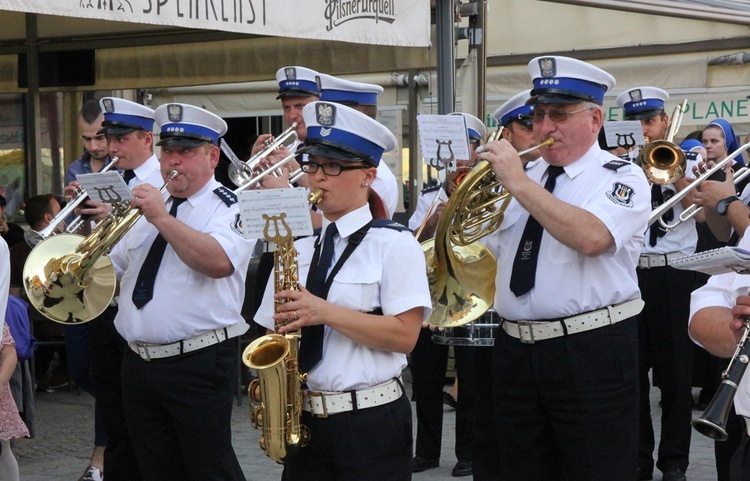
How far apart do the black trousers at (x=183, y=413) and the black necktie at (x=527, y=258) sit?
53.1 inches

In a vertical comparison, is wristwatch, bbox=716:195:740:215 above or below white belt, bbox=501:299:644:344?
above

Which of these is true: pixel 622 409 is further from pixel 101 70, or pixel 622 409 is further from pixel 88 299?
pixel 101 70

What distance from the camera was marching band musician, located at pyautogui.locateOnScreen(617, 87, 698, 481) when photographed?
21.7 ft

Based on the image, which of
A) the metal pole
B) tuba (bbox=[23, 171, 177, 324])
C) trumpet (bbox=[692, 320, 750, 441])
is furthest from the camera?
the metal pole

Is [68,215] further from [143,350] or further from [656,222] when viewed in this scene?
[656,222]

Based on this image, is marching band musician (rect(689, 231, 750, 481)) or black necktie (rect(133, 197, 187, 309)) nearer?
marching band musician (rect(689, 231, 750, 481))

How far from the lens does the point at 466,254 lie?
4.65 meters

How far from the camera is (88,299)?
520 cm

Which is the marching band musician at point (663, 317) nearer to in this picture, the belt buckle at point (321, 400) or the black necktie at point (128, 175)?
the black necktie at point (128, 175)

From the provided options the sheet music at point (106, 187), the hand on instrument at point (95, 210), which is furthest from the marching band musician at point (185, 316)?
the hand on instrument at point (95, 210)

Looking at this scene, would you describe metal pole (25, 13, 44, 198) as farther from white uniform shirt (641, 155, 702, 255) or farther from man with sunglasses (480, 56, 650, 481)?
man with sunglasses (480, 56, 650, 481)

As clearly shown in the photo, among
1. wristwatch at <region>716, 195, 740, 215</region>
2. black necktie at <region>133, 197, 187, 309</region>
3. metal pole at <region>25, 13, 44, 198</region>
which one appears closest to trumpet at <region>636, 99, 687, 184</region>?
wristwatch at <region>716, 195, 740, 215</region>

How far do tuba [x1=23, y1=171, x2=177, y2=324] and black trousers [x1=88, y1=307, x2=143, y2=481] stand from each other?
59 centimetres

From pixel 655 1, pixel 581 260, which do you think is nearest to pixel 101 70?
pixel 655 1
